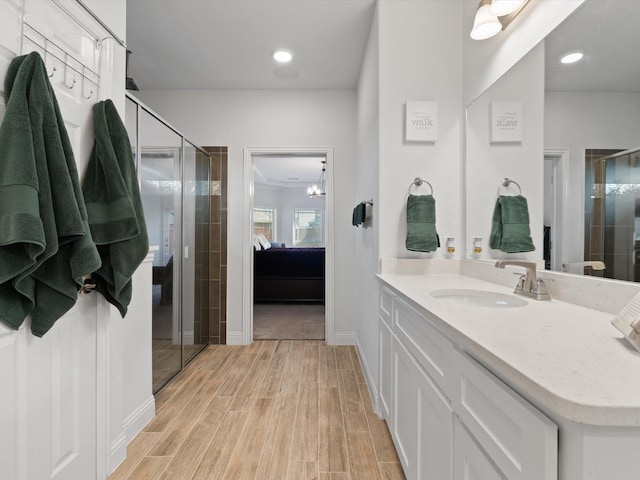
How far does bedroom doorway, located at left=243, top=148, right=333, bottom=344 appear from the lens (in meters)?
3.27

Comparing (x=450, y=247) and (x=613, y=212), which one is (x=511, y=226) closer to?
(x=450, y=247)

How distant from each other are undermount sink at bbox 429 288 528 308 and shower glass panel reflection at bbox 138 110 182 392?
1.91 m

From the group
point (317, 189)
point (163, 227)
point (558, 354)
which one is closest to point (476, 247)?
point (558, 354)

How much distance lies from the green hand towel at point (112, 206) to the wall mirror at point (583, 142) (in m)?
1.77

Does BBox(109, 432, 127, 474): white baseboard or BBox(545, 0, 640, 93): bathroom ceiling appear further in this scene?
BBox(109, 432, 127, 474): white baseboard

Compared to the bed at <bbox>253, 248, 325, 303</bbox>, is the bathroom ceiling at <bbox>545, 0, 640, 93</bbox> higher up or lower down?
higher up

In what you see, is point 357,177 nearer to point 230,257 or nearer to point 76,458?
point 230,257

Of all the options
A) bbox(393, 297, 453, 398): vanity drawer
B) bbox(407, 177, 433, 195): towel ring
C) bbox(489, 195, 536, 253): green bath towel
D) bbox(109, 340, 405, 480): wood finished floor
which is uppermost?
bbox(407, 177, 433, 195): towel ring

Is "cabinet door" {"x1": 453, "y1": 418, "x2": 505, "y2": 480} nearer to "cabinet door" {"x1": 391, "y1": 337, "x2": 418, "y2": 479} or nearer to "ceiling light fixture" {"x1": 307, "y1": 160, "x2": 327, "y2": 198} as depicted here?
"cabinet door" {"x1": 391, "y1": 337, "x2": 418, "y2": 479}

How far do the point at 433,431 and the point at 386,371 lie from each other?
0.75 meters

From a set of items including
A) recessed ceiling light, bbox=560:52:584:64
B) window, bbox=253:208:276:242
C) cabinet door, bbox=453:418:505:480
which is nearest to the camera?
cabinet door, bbox=453:418:505:480

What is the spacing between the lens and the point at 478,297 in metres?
1.45

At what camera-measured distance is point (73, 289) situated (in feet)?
3.72

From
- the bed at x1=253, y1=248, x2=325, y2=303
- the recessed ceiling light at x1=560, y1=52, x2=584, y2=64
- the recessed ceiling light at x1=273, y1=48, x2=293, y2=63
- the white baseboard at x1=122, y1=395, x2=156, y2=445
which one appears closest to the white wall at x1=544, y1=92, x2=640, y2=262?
the recessed ceiling light at x1=560, y1=52, x2=584, y2=64
